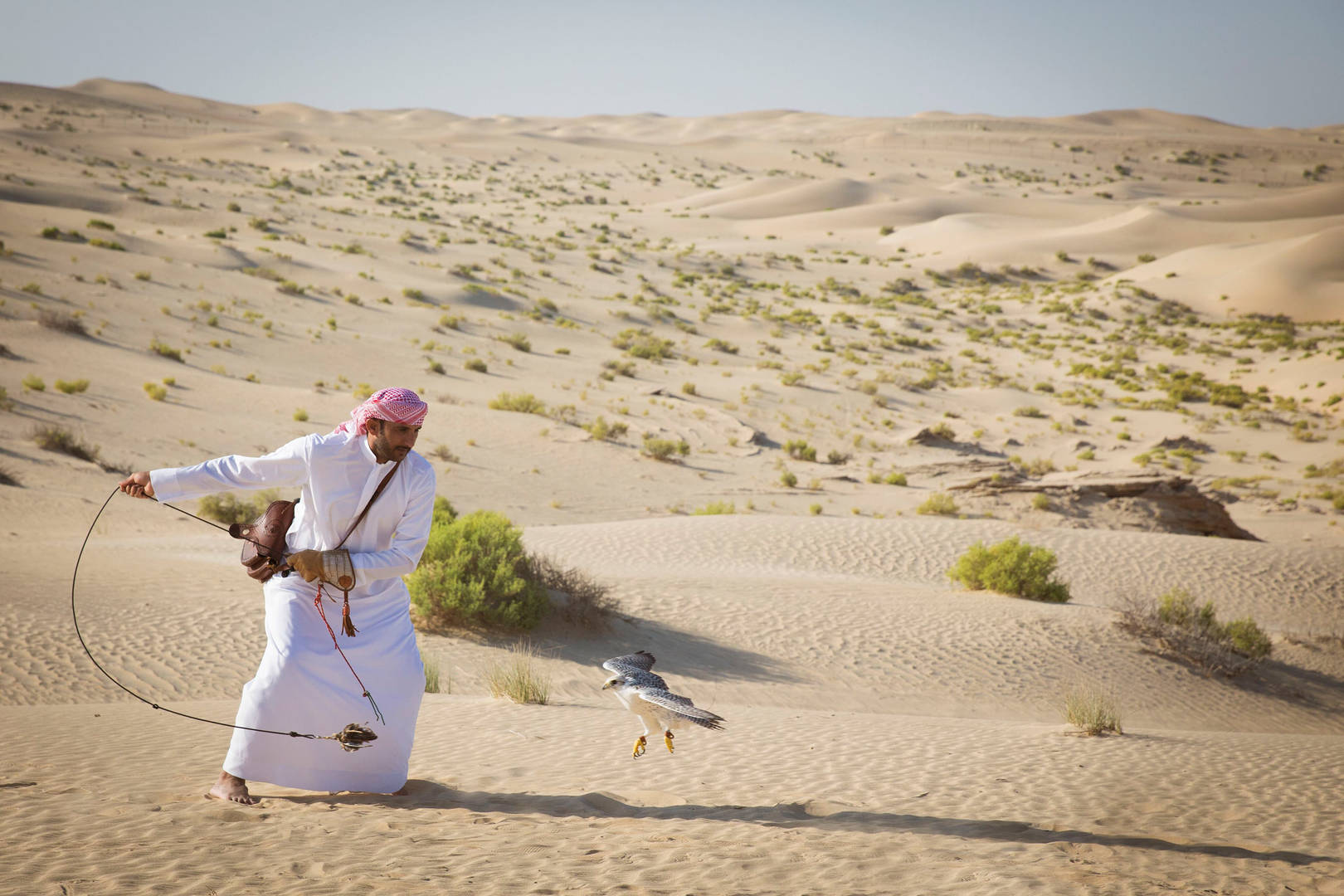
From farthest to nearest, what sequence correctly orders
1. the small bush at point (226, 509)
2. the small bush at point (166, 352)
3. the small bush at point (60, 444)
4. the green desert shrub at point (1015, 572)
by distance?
the small bush at point (166, 352) → the small bush at point (60, 444) → the small bush at point (226, 509) → the green desert shrub at point (1015, 572)

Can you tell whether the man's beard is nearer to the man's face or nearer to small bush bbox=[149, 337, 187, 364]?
the man's face

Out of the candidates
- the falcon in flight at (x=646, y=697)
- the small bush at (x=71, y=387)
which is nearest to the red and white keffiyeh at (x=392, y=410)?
the falcon in flight at (x=646, y=697)

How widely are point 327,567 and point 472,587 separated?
19.2 ft

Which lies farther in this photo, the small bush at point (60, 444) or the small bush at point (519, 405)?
the small bush at point (519, 405)

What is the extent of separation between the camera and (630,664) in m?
4.70

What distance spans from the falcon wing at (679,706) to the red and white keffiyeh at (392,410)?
1617 millimetres

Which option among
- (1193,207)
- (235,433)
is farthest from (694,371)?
(1193,207)

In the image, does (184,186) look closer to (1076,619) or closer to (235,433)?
(235,433)

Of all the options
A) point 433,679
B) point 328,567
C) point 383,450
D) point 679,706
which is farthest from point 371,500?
point 433,679

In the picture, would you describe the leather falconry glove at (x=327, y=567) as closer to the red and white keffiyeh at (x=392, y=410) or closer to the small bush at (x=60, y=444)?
the red and white keffiyeh at (x=392, y=410)

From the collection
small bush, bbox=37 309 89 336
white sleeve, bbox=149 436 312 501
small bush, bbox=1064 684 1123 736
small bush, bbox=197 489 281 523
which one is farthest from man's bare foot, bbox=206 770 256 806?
small bush, bbox=37 309 89 336

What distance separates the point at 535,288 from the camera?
4006 centimetres

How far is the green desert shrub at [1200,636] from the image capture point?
1121 cm

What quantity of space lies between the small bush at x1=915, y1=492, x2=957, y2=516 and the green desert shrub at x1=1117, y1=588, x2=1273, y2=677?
6042mm
